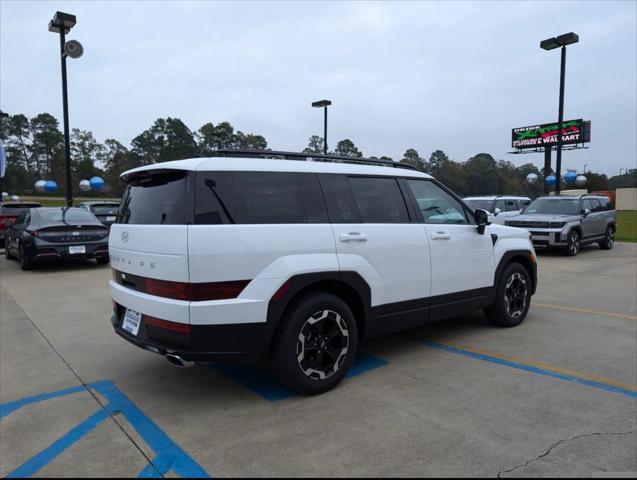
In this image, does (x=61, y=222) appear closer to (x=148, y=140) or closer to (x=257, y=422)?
(x=257, y=422)

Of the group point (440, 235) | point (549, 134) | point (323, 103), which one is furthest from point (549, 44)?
point (549, 134)

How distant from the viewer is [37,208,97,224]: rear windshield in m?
10.8

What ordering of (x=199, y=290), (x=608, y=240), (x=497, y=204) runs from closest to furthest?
(x=199, y=290) < (x=608, y=240) < (x=497, y=204)

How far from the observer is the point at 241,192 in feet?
11.7

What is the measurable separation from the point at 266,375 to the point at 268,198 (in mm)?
1637

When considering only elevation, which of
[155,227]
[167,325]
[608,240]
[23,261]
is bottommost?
[23,261]

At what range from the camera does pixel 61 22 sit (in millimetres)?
14336

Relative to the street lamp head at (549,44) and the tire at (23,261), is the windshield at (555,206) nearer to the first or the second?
the street lamp head at (549,44)

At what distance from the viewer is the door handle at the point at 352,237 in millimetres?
3920

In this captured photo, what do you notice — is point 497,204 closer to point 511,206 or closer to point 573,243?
point 511,206

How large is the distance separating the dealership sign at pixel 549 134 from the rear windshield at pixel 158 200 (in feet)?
192

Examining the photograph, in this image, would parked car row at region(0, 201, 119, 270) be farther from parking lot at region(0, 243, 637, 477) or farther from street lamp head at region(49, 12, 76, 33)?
street lamp head at region(49, 12, 76, 33)

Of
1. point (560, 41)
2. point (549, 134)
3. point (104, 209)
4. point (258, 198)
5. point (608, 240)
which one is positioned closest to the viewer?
point (258, 198)

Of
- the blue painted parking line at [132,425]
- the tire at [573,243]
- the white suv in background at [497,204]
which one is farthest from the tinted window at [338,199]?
the white suv in background at [497,204]
